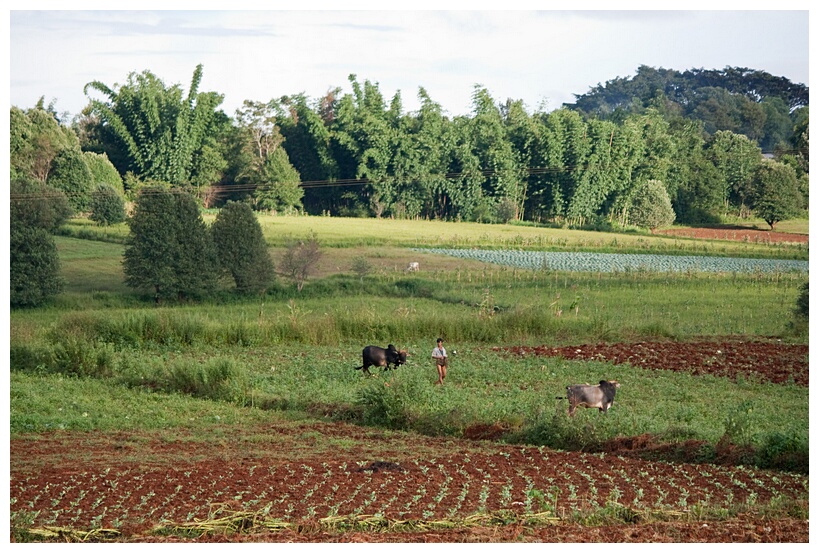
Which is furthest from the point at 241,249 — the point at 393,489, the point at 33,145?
the point at 393,489

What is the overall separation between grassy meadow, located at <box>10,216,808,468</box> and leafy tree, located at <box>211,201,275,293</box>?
483mm

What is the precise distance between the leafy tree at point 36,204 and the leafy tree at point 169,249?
286 cm

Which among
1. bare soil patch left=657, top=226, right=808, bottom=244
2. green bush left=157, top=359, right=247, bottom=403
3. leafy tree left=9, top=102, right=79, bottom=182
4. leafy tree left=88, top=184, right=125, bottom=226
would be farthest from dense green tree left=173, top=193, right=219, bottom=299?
bare soil patch left=657, top=226, right=808, bottom=244

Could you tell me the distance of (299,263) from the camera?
30359mm

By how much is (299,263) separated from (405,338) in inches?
347

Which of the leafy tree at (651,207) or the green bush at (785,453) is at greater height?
the leafy tree at (651,207)

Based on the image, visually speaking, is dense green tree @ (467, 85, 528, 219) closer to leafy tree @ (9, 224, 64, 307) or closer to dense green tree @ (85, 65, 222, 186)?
dense green tree @ (85, 65, 222, 186)

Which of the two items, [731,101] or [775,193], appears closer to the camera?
[775,193]

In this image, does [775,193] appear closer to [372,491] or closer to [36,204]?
[36,204]

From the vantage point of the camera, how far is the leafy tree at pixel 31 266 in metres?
28.1

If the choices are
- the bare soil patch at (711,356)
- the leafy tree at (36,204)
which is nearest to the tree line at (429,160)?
the leafy tree at (36,204)

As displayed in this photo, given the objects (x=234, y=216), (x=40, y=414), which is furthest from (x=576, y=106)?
(x=40, y=414)

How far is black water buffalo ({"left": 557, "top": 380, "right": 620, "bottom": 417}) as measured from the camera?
1317cm

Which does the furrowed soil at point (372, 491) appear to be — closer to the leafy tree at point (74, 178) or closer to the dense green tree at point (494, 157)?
the leafy tree at point (74, 178)
